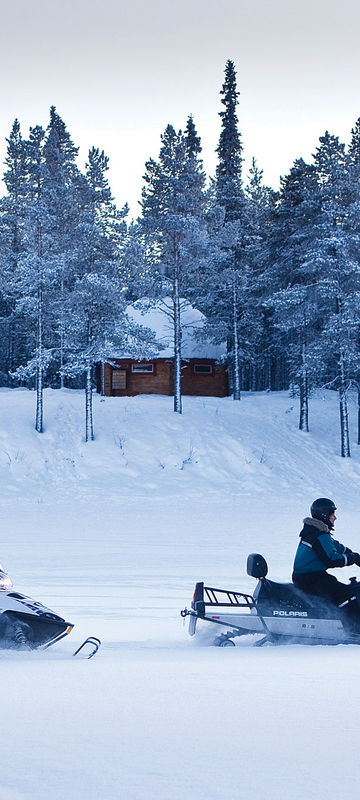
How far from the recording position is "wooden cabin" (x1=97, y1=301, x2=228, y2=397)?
140 ft

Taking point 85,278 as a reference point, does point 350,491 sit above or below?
below

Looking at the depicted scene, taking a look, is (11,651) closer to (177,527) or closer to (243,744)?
(243,744)

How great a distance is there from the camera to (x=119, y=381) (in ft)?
142

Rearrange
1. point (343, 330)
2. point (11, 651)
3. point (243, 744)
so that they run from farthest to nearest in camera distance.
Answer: point (343, 330), point (11, 651), point (243, 744)

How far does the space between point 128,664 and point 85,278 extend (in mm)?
23487

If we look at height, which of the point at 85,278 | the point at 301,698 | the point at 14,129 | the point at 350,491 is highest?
the point at 14,129

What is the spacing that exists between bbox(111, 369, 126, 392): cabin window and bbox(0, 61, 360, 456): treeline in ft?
17.7

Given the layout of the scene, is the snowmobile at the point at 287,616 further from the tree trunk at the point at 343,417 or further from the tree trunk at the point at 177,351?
the tree trunk at the point at 177,351

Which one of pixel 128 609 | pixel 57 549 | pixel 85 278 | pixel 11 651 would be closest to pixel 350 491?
pixel 85 278

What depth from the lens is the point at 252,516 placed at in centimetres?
2147

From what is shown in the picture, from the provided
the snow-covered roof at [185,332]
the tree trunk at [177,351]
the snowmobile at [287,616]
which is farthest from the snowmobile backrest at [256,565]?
the snow-covered roof at [185,332]

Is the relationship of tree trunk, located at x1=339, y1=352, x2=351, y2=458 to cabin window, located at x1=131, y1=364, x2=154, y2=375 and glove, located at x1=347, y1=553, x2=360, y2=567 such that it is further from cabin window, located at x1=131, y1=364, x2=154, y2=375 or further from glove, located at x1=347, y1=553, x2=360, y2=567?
glove, located at x1=347, y1=553, x2=360, y2=567

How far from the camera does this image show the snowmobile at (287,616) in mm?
7688

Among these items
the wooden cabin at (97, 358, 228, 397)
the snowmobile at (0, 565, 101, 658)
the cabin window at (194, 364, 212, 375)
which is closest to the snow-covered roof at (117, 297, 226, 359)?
the wooden cabin at (97, 358, 228, 397)
